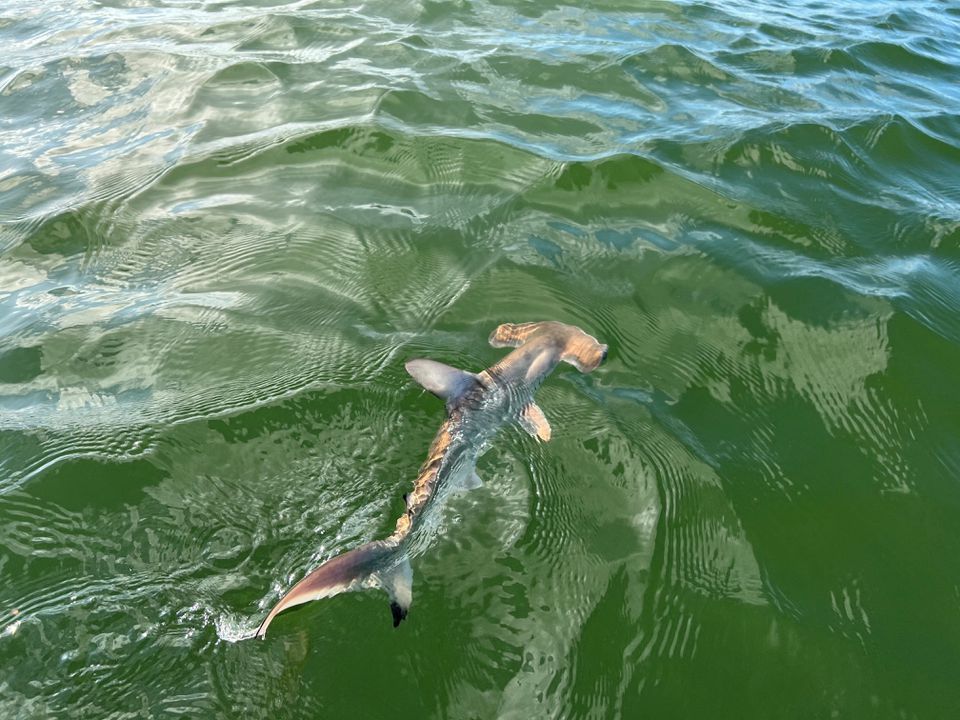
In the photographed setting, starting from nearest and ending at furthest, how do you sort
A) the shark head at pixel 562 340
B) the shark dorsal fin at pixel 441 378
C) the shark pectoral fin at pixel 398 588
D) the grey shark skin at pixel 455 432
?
1. the grey shark skin at pixel 455 432
2. the shark pectoral fin at pixel 398 588
3. the shark dorsal fin at pixel 441 378
4. the shark head at pixel 562 340

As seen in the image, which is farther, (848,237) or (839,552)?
(848,237)

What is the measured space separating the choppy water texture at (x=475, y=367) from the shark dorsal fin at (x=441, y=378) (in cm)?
14

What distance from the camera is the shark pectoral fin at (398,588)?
3139 millimetres

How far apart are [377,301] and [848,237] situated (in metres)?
4.29

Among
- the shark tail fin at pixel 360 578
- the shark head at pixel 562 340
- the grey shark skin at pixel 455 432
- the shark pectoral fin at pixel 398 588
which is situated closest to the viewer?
the shark tail fin at pixel 360 578

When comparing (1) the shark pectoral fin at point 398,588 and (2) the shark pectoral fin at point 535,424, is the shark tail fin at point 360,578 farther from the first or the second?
(2) the shark pectoral fin at point 535,424

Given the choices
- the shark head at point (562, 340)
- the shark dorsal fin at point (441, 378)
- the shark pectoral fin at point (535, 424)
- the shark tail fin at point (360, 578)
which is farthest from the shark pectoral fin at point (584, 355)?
the shark tail fin at point (360, 578)

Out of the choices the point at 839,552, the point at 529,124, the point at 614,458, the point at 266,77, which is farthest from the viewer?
the point at 266,77

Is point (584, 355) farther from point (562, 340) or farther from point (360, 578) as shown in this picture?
point (360, 578)

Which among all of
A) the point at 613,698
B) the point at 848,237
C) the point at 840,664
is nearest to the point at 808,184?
the point at 848,237

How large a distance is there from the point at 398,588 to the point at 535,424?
1.39 m

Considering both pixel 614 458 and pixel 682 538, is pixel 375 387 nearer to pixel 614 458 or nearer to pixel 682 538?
pixel 614 458

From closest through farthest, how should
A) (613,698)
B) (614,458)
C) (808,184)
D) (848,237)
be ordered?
(613,698) < (614,458) < (848,237) < (808,184)

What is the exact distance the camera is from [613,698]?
3125 mm
